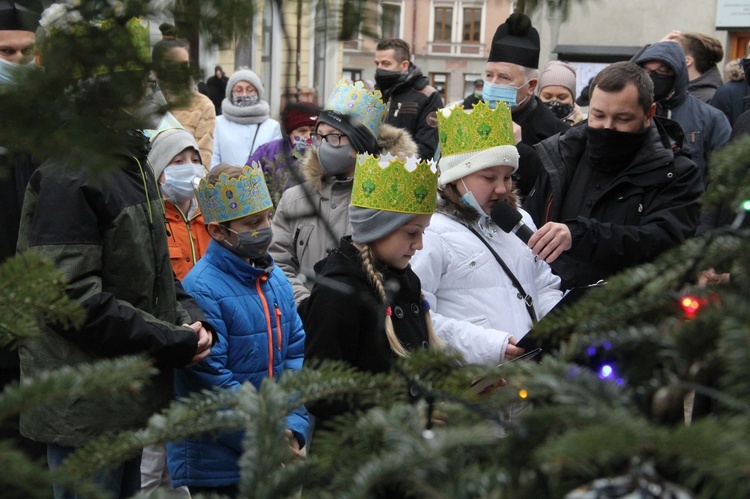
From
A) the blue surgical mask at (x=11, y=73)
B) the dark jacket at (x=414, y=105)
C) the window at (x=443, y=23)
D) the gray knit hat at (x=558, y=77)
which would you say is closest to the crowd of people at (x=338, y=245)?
the window at (x=443, y=23)

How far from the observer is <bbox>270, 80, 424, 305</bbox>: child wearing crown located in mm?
4496

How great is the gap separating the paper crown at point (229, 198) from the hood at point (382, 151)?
1.40 ft

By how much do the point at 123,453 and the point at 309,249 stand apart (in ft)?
10.9

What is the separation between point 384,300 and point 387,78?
155 inches

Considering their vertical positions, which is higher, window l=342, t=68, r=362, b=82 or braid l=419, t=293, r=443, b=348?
window l=342, t=68, r=362, b=82

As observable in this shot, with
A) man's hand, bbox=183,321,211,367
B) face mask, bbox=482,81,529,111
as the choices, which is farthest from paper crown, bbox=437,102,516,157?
face mask, bbox=482,81,529,111

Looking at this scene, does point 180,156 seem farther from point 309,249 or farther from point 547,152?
point 547,152

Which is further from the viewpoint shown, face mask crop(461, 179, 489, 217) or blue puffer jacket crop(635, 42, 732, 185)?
blue puffer jacket crop(635, 42, 732, 185)

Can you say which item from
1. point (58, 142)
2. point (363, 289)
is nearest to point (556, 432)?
point (58, 142)

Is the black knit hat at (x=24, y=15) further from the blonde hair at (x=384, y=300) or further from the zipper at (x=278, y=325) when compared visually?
Result: the zipper at (x=278, y=325)

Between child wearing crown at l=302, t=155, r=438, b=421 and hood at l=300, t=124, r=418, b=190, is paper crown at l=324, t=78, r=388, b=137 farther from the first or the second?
child wearing crown at l=302, t=155, r=438, b=421

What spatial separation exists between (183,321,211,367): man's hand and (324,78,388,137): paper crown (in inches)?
51.4

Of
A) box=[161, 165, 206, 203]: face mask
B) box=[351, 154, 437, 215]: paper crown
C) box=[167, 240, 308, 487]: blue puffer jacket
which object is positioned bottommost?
box=[167, 240, 308, 487]: blue puffer jacket

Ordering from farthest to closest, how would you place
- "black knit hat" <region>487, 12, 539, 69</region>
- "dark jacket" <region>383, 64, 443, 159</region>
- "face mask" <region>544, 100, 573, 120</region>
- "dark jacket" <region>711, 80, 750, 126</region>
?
"face mask" <region>544, 100, 573, 120</region> → "dark jacket" <region>711, 80, 750, 126</region> → "dark jacket" <region>383, 64, 443, 159</region> → "black knit hat" <region>487, 12, 539, 69</region>
